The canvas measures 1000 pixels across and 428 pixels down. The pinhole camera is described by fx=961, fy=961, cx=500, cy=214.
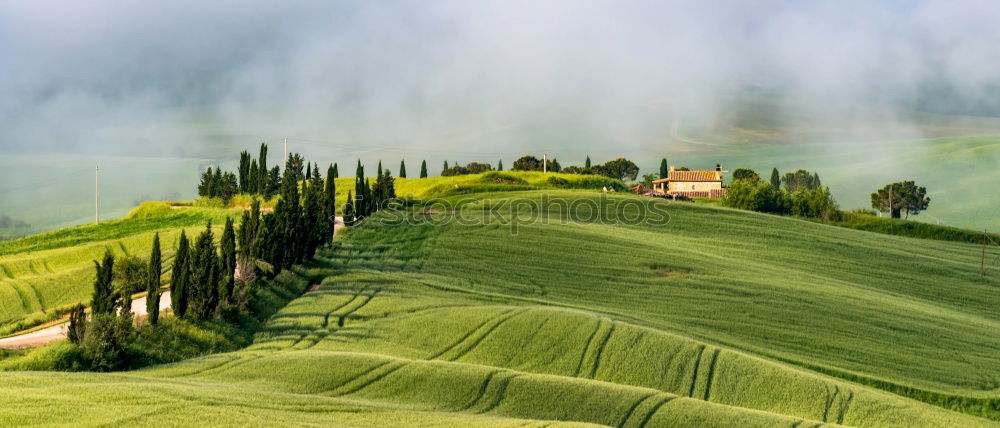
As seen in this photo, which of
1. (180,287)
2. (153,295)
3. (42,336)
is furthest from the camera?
(42,336)

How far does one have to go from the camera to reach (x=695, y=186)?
123 meters

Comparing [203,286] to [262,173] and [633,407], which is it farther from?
[262,173]

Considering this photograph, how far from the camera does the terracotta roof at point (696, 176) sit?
122 metres

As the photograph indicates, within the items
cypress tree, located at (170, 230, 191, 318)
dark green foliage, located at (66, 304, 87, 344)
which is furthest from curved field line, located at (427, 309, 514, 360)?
dark green foliage, located at (66, 304, 87, 344)

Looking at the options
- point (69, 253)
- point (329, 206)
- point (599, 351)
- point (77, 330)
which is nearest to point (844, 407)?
point (599, 351)

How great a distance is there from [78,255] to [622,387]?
41.5 m

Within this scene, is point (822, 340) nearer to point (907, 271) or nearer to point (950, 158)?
point (907, 271)

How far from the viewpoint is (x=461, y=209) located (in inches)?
2655

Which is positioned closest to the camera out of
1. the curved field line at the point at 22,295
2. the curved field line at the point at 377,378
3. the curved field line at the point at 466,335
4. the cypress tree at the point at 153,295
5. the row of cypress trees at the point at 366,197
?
the curved field line at the point at 377,378

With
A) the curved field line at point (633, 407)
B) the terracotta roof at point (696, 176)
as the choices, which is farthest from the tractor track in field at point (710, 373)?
the terracotta roof at point (696, 176)

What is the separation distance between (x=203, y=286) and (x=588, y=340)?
1413cm

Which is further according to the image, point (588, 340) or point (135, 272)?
point (135, 272)

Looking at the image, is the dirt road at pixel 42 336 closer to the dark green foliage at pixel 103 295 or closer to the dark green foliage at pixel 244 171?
the dark green foliage at pixel 103 295

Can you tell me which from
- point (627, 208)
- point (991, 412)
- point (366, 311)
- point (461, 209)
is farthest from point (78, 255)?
point (991, 412)
